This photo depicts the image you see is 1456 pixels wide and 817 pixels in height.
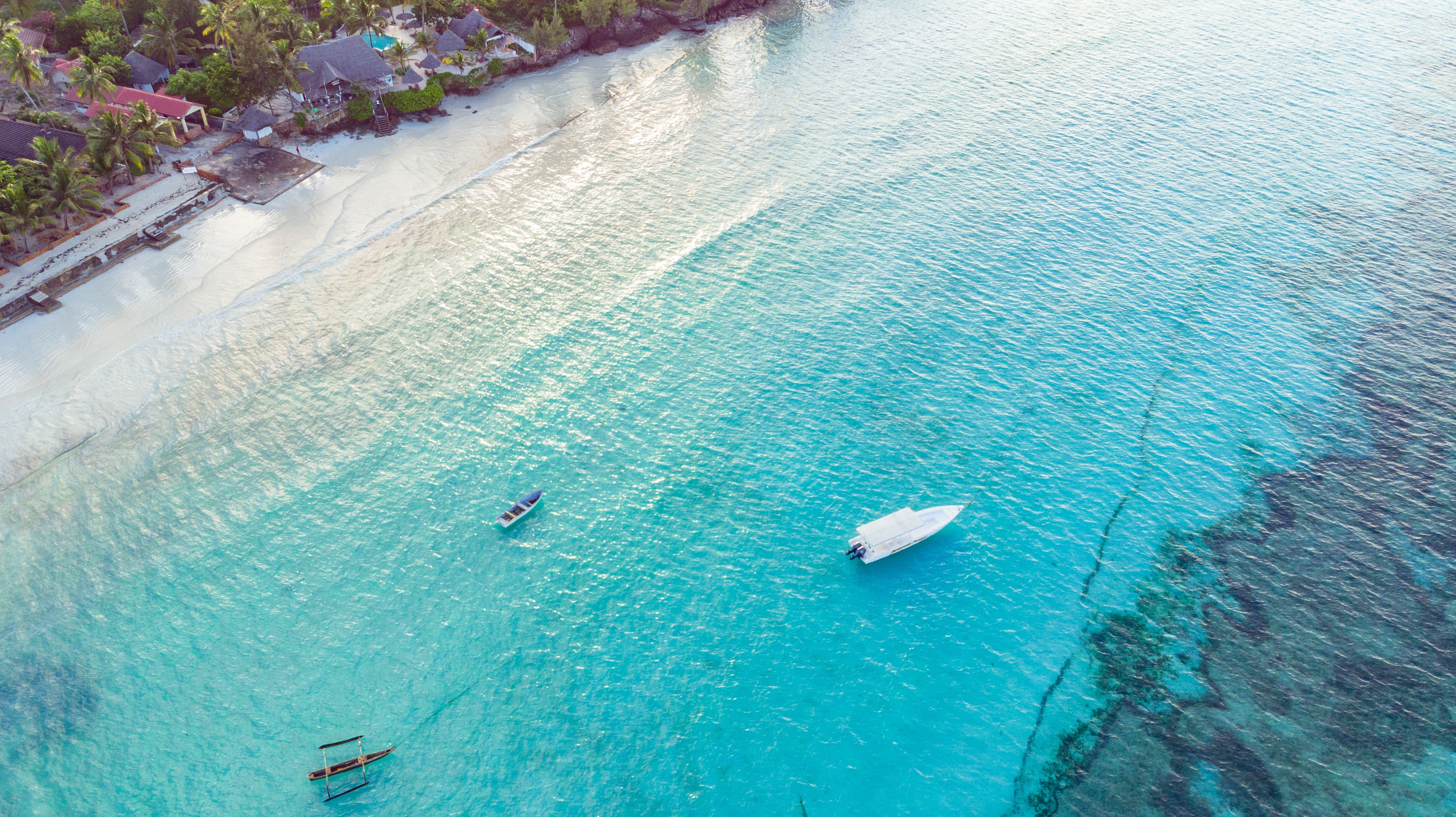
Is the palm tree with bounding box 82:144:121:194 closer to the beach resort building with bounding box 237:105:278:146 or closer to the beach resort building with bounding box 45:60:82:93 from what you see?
the beach resort building with bounding box 237:105:278:146

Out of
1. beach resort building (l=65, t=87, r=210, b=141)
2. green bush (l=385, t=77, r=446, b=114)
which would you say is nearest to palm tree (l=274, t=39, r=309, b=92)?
green bush (l=385, t=77, r=446, b=114)

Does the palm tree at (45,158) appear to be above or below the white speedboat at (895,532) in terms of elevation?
above

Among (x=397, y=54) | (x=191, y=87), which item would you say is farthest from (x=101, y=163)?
(x=397, y=54)

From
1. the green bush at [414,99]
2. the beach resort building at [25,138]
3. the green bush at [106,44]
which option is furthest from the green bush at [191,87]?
the green bush at [414,99]

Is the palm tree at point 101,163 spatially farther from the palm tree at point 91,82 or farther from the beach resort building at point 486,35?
the beach resort building at point 486,35

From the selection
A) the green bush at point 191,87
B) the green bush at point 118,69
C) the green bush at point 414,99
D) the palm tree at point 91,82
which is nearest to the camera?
the palm tree at point 91,82

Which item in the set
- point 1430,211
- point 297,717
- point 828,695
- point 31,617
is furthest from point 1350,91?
point 31,617

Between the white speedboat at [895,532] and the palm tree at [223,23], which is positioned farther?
the palm tree at [223,23]

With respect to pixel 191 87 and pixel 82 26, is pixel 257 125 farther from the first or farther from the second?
pixel 82 26
